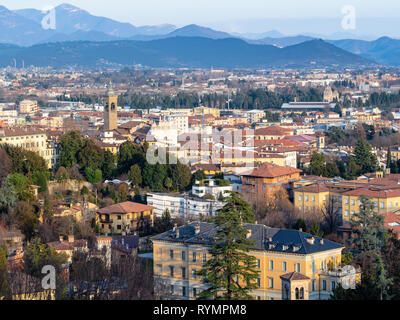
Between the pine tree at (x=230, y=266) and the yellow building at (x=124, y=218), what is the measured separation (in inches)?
243

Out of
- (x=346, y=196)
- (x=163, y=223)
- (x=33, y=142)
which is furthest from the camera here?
(x=33, y=142)

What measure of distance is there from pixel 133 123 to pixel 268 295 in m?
20.7

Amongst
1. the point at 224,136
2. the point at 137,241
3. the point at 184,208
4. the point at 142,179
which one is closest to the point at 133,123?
the point at 224,136

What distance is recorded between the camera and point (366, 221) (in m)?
13.7

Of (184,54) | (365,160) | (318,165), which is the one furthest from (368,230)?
(184,54)

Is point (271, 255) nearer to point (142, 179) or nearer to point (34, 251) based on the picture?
point (34, 251)

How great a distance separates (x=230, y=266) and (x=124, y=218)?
7212mm

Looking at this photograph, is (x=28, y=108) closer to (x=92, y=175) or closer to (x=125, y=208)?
(x=92, y=175)

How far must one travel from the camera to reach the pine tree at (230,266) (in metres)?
9.50

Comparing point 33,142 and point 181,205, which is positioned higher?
point 33,142

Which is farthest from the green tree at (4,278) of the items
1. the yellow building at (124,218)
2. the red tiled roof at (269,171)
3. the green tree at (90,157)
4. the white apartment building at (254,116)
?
the white apartment building at (254,116)

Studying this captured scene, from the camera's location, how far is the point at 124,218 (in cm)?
1677
